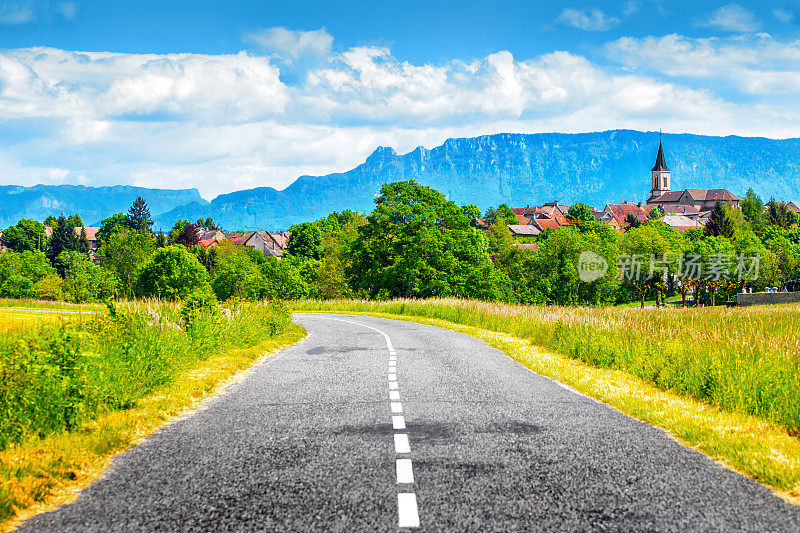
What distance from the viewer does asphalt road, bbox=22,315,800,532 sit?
505 cm

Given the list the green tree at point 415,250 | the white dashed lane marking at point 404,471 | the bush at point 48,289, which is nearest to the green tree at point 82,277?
the bush at point 48,289

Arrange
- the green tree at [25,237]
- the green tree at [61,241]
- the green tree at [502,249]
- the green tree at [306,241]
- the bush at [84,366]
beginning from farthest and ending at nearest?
1. the green tree at [25,237]
2. the green tree at [306,241]
3. the green tree at [61,241]
4. the green tree at [502,249]
5. the bush at [84,366]

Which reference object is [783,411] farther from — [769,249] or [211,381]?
[769,249]

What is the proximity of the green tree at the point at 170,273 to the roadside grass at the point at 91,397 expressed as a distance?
84620 mm

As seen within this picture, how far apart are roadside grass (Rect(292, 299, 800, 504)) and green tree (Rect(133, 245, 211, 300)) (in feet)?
270

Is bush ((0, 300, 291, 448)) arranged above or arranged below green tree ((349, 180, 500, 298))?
below

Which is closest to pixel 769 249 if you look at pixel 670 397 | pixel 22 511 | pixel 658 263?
pixel 658 263

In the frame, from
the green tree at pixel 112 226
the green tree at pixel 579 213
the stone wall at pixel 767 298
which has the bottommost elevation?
the stone wall at pixel 767 298

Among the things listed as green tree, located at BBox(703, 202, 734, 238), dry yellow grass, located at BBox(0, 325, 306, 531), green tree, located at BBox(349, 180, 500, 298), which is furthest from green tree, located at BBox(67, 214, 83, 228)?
dry yellow grass, located at BBox(0, 325, 306, 531)

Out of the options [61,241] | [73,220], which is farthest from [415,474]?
[73,220]

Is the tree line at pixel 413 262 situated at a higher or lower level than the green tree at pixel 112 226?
lower

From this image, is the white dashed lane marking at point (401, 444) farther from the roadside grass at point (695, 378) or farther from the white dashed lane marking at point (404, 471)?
the roadside grass at point (695, 378)

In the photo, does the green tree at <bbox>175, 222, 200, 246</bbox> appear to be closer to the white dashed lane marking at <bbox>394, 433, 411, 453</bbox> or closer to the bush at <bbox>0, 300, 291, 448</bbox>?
the bush at <bbox>0, 300, 291, 448</bbox>

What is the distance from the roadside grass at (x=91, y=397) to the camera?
6.13m
